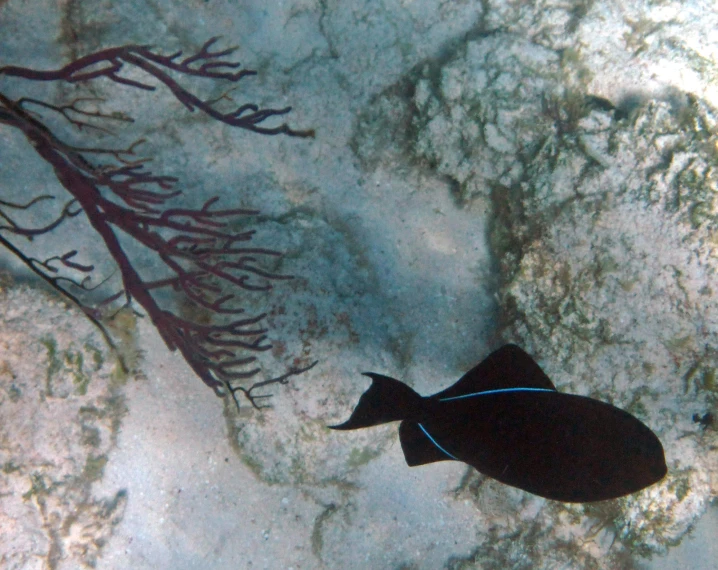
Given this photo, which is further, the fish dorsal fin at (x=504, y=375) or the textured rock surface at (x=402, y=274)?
the textured rock surface at (x=402, y=274)

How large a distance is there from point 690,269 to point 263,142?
126 inches

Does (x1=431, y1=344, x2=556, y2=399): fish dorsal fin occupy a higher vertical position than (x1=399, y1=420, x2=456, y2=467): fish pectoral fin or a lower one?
higher

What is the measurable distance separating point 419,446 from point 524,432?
0.47 metres

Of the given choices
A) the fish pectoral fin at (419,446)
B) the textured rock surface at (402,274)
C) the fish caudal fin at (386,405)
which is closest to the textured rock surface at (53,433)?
the textured rock surface at (402,274)

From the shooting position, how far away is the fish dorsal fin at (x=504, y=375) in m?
2.04

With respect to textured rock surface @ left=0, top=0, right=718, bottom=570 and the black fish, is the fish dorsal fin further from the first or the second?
textured rock surface @ left=0, top=0, right=718, bottom=570

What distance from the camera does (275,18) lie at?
3990mm

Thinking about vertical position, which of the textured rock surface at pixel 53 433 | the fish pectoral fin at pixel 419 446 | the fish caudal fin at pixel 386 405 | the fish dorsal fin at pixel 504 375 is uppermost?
the fish dorsal fin at pixel 504 375

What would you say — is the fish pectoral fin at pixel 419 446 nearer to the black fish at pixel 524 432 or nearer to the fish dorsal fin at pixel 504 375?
the black fish at pixel 524 432

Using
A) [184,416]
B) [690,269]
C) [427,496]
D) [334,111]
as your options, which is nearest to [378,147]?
[334,111]

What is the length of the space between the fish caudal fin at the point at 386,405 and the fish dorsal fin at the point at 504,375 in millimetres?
150

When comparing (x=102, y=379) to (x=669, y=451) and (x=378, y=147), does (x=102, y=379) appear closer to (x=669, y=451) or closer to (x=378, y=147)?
(x=378, y=147)

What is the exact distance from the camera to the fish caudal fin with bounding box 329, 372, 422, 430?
196 cm

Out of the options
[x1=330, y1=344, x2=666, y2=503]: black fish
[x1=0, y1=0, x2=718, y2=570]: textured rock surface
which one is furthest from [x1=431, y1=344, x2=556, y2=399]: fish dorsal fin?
[x1=0, y1=0, x2=718, y2=570]: textured rock surface
